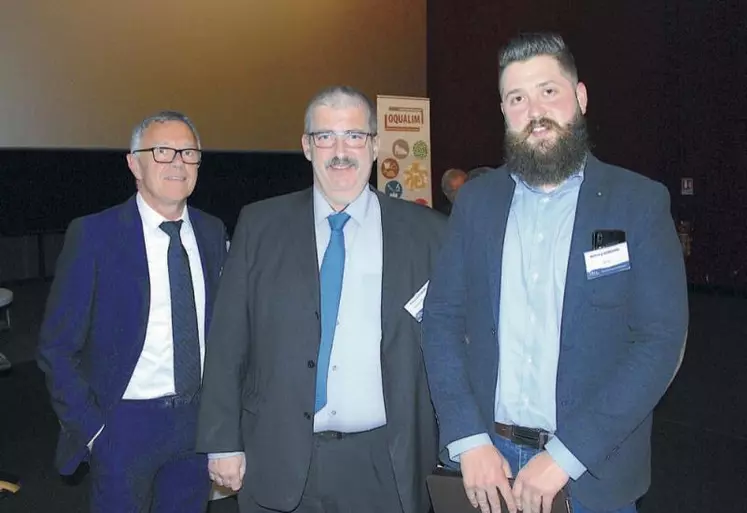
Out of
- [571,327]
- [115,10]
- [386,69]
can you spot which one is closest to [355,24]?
[386,69]

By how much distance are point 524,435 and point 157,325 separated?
3.99 feet

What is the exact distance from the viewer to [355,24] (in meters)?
10.9

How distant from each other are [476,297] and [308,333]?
465 mm

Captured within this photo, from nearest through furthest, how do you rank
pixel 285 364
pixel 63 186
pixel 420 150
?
pixel 285 364
pixel 63 186
pixel 420 150

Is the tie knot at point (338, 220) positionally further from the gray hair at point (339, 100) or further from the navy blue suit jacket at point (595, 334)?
the navy blue suit jacket at point (595, 334)

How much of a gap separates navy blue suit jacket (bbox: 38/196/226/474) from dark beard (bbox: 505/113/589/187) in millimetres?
1240

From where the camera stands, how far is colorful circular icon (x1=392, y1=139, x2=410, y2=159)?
775cm

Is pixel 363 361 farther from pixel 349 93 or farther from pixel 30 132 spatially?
pixel 30 132

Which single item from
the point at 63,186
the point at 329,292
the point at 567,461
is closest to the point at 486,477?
the point at 567,461

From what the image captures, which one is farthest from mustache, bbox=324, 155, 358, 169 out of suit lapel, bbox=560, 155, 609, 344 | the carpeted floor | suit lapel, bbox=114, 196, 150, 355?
the carpeted floor

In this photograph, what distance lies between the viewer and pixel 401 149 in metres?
7.79

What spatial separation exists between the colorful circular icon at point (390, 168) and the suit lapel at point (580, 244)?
6.18m

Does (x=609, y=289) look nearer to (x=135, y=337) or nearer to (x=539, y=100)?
(x=539, y=100)

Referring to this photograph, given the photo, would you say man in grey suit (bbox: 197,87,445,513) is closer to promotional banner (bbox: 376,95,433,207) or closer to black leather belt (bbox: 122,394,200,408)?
black leather belt (bbox: 122,394,200,408)
